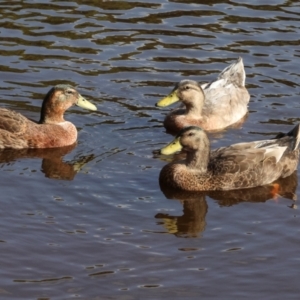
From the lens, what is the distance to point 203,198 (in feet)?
41.9

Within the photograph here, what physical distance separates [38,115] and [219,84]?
115 inches

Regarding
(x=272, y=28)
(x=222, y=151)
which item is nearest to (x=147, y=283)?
(x=222, y=151)

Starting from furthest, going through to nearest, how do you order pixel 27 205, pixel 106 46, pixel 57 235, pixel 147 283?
pixel 106 46
pixel 27 205
pixel 57 235
pixel 147 283

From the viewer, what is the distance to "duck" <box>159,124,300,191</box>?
13.0 m

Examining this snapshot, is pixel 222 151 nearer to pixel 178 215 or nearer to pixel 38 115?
pixel 178 215

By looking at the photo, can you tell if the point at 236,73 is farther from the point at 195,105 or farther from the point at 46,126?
the point at 46,126

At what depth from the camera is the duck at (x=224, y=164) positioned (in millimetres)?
12977

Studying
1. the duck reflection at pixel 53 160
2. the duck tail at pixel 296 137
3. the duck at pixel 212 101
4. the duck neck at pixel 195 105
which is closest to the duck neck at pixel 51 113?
the duck reflection at pixel 53 160

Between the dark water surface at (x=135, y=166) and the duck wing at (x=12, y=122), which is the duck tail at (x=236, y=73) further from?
the duck wing at (x=12, y=122)

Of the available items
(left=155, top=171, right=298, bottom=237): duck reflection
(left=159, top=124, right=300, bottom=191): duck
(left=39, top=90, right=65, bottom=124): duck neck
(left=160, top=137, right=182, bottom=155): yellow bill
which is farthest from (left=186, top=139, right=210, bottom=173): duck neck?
(left=39, top=90, right=65, bottom=124): duck neck

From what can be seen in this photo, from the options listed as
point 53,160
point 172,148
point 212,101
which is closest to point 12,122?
point 53,160

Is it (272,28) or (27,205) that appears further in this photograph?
(272,28)

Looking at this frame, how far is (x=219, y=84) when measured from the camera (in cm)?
1630

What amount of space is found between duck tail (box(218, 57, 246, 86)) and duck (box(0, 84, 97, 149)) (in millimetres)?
2656
